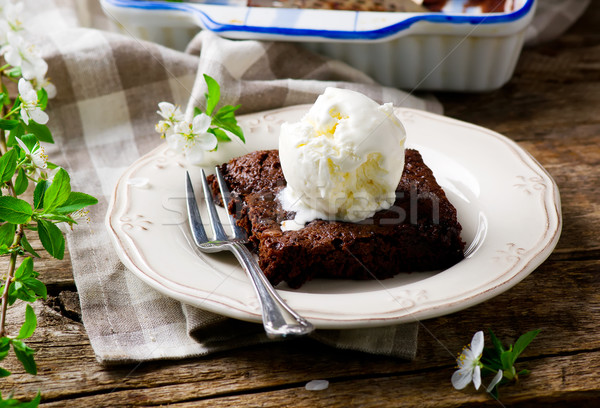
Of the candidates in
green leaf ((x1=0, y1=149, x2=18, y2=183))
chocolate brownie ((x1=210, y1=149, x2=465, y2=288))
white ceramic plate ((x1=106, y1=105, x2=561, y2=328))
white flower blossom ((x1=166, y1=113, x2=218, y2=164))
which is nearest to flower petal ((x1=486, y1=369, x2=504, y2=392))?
white ceramic plate ((x1=106, y1=105, x2=561, y2=328))

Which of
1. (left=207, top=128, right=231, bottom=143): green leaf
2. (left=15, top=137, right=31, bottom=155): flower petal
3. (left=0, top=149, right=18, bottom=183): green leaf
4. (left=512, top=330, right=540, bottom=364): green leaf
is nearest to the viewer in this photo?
(left=512, top=330, right=540, bottom=364): green leaf

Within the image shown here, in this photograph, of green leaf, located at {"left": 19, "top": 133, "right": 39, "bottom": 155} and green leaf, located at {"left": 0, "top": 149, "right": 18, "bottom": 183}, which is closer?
green leaf, located at {"left": 0, "top": 149, "right": 18, "bottom": 183}

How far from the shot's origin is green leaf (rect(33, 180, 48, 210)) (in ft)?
5.17

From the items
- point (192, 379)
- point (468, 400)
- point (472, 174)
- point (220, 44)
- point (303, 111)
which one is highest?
point (220, 44)

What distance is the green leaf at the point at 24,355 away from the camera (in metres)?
1.33

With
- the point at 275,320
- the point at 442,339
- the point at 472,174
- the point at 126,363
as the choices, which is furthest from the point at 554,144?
the point at 126,363

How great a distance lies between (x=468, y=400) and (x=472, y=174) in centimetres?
82

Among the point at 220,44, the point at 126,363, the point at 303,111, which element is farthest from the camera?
the point at 220,44

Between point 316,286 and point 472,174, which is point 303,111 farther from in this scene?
point 316,286

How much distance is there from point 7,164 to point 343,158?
2.65 ft

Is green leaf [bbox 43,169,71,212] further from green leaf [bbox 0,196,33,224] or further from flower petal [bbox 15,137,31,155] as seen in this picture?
flower petal [bbox 15,137,31,155]

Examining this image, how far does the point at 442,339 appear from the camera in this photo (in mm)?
1538

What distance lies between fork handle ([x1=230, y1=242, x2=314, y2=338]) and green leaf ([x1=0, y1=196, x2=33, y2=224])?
512mm

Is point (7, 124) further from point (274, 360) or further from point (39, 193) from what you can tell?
point (274, 360)
